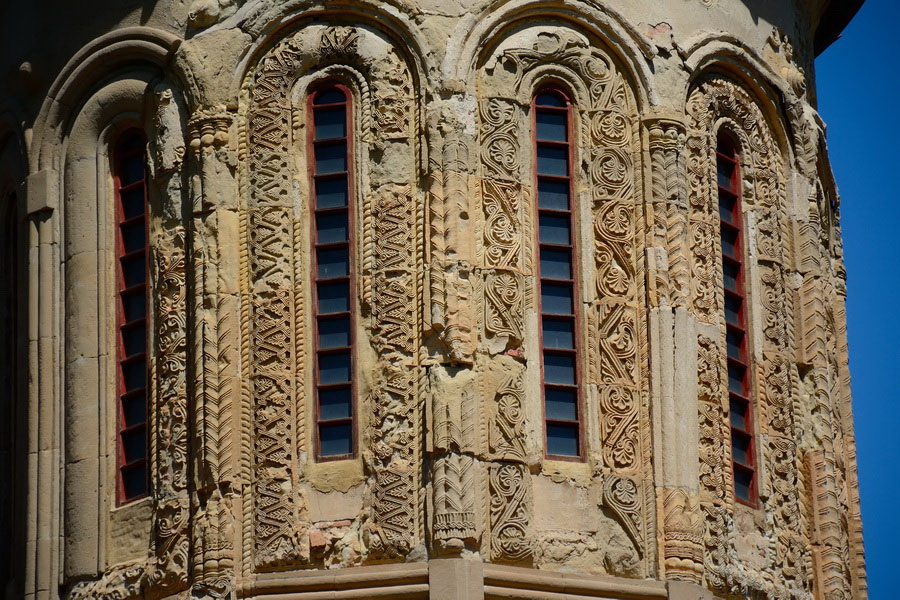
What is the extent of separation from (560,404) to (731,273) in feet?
9.58

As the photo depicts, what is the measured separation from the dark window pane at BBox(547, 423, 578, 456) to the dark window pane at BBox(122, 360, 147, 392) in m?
4.20

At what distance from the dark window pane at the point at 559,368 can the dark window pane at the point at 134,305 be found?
422cm

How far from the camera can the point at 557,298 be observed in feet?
108

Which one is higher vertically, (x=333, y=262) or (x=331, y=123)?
(x=331, y=123)

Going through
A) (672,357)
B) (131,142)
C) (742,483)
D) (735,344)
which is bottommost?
(742,483)

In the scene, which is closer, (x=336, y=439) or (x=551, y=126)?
(x=336, y=439)

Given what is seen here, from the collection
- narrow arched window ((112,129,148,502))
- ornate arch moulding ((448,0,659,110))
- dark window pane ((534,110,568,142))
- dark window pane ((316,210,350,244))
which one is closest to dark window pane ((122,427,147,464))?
narrow arched window ((112,129,148,502))

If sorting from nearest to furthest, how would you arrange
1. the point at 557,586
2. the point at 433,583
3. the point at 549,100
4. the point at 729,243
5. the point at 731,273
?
the point at 433,583, the point at 557,586, the point at 549,100, the point at 731,273, the point at 729,243

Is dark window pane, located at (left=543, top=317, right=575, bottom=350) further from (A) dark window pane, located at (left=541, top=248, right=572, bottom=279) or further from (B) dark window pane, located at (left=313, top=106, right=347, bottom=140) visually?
(B) dark window pane, located at (left=313, top=106, right=347, bottom=140)

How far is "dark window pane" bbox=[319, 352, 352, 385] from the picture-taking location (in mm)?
32406

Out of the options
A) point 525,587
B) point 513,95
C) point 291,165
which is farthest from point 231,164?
point 525,587

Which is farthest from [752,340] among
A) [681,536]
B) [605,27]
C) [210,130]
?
[210,130]

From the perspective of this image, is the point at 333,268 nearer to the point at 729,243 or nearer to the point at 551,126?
the point at 551,126

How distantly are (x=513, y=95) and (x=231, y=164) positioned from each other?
2964 mm
